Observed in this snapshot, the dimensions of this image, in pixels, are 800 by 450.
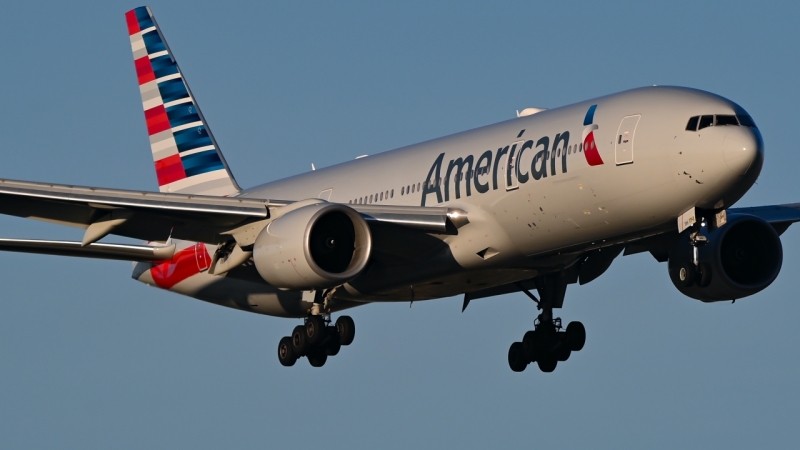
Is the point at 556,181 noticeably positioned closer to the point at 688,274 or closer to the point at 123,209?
the point at 688,274

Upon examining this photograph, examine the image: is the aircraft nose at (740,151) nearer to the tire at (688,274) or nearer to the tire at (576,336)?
the tire at (688,274)

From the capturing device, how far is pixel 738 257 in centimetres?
3978

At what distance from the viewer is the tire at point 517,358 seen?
139 ft

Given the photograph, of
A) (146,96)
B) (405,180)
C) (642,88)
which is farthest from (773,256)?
(146,96)

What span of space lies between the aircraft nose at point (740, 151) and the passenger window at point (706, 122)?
22.6 inches

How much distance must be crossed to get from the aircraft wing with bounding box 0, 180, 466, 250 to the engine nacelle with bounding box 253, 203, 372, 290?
697mm

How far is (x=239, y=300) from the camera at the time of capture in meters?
42.8

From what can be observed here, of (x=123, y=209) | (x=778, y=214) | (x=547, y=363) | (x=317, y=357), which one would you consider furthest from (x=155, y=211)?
(x=778, y=214)

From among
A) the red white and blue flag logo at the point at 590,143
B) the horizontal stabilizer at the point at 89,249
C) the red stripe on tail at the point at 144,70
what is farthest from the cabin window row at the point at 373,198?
the red stripe on tail at the point at 144,70

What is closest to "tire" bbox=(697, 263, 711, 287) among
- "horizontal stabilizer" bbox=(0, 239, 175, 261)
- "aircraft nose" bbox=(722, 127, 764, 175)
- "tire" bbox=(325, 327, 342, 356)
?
"aircraft nose" bbox=(722, 127, 764, 175)

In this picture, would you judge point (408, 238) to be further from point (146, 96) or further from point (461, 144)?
point (146, 96)

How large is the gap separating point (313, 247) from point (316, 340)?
4.57 metres

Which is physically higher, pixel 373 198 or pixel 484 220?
pixel 373 198

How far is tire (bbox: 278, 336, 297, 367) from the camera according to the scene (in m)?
40.8
